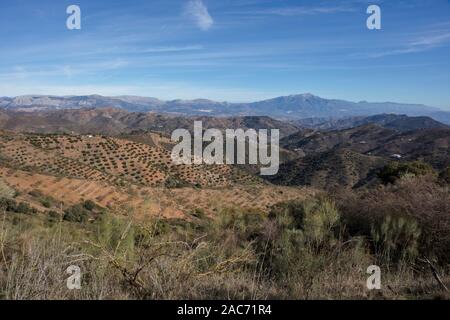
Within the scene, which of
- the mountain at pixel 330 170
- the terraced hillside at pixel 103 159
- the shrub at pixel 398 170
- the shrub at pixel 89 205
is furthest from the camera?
the mountain at pixel 330 170

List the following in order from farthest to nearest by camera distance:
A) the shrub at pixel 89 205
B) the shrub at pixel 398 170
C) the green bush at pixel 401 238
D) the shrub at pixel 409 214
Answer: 1. the shrub at pixel 89 205
2. the shrub at pixel 398 170
3. the shrub at pixel 409 214
4. the green bush at pixel 401 238

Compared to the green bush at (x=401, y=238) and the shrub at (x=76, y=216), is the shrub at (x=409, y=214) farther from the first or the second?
the shrub at (x=76, y=216)

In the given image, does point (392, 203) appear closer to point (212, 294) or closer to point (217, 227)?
point (217, 227)

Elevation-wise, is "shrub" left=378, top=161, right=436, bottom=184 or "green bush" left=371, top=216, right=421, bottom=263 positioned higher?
"green bush" left=371, top=216, right=421, bottom=263

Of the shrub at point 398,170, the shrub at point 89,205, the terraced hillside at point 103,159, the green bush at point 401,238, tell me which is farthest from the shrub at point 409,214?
the terraced hillside at point 103,159

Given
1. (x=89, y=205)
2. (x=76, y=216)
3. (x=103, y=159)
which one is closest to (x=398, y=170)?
(x=76, y=216)

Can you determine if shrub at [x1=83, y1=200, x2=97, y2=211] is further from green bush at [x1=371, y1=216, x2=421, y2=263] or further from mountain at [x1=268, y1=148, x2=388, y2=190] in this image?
mountain at [x1=268, y1=148, x2=388, y2=190]

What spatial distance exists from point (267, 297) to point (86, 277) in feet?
7.48

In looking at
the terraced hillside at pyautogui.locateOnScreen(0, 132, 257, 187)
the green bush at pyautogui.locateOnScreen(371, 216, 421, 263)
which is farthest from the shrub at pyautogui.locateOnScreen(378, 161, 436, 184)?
the terraced hillside at pyautogui.locateOnScreen(0, 132, 257, 187)

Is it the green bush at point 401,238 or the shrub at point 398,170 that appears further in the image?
the shrub at point 398,170

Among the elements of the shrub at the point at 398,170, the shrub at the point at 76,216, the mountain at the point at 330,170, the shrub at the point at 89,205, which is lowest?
the mountain at the point at 330,170

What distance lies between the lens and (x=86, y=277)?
4.73 m

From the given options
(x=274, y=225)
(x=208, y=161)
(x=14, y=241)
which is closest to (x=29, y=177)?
(x=274, y=225)

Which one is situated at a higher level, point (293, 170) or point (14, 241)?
point (14, 241)
